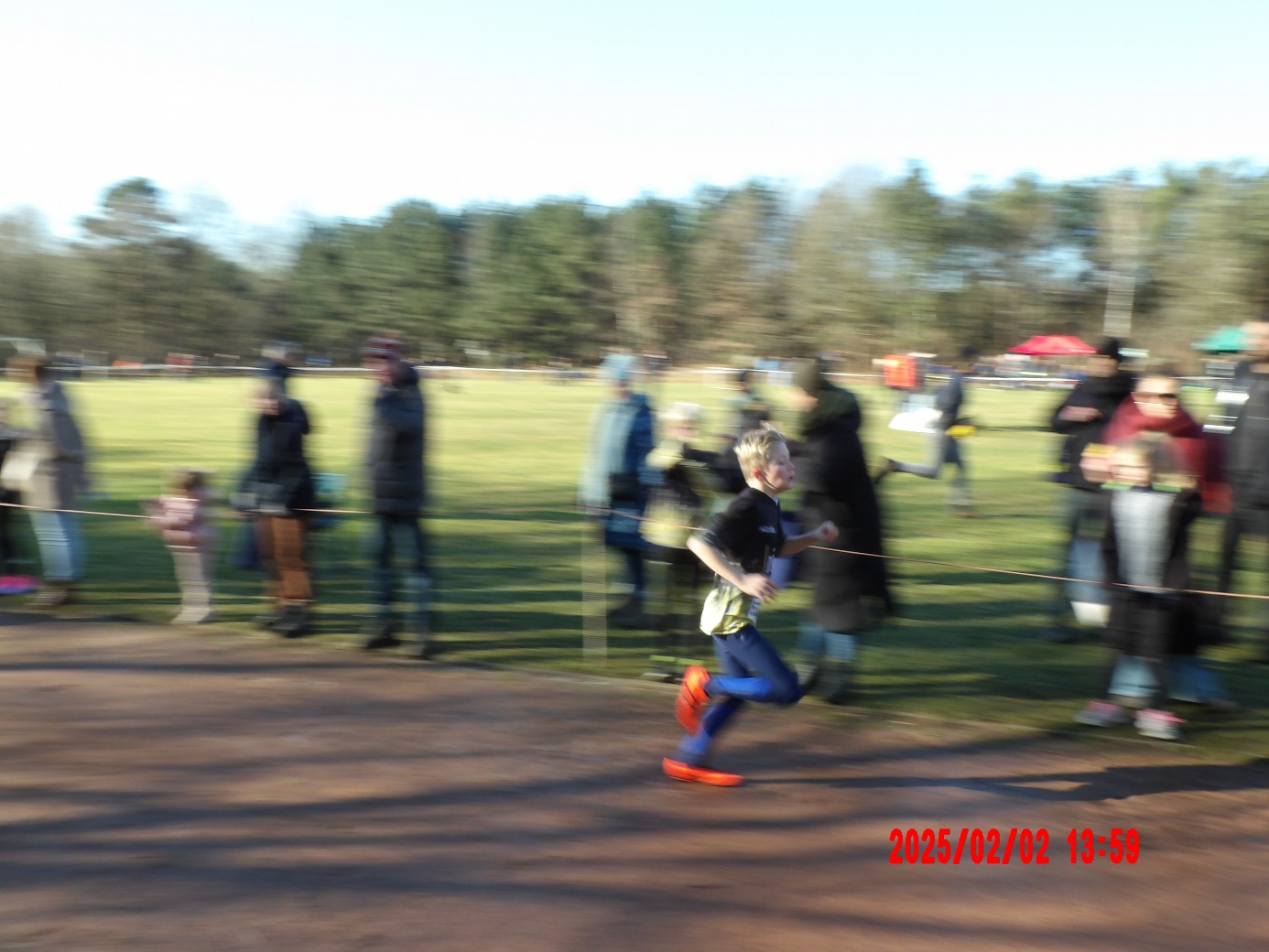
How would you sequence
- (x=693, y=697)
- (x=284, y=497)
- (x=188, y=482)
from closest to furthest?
(x=693, y=697) < (x=284, y=497) < (x=188, y=482)

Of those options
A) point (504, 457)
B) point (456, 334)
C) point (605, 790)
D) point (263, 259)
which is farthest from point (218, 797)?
point (263, 259)

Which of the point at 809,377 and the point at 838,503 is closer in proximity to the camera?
the point at 809,377

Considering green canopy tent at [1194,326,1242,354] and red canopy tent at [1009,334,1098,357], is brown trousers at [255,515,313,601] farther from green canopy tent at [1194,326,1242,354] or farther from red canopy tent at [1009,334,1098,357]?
red canopy tent at [1009,334,1098,357]

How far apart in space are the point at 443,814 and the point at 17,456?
569 cm

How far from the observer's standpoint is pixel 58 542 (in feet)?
29.1

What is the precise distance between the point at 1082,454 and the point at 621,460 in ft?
10.4

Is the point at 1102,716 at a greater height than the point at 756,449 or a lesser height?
lesser

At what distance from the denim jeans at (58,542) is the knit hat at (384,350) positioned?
9.88 feet

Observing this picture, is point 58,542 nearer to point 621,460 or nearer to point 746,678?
point 621,460

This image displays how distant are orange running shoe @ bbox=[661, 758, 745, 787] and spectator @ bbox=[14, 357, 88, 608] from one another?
5532mm

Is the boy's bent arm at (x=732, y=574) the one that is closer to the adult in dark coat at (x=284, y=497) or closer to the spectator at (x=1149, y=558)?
the spectator at (x=1149, y=558)

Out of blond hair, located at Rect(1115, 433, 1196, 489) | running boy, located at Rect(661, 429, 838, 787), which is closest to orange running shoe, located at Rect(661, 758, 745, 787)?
running boy, located at Rect(661, 429, 838, 787)

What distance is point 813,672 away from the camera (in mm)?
6945
